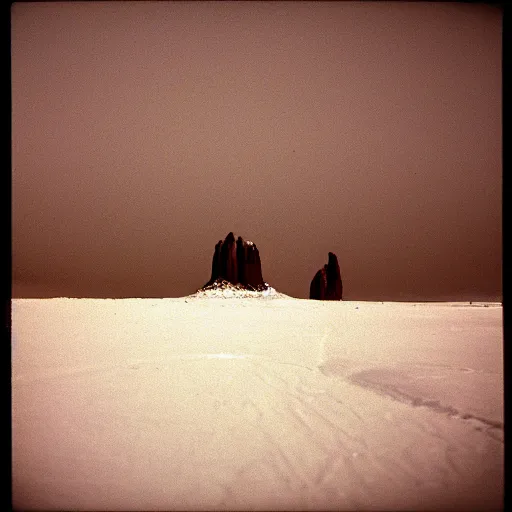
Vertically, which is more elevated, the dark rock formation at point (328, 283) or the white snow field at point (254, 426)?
the white snow field at point (254, 426)

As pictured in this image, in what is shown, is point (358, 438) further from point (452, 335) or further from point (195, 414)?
point (452, 335)

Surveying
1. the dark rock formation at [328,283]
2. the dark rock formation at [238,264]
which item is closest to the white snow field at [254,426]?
the dark rock formation at [328,283]

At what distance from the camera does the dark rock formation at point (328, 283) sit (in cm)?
4719

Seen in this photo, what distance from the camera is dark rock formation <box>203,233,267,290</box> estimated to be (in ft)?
157

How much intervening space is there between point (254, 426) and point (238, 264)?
4465cm

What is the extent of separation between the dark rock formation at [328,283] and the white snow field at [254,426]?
1547 inches

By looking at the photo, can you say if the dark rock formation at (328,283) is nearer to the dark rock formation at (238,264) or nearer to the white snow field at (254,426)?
the dark rock formation at (238,264)

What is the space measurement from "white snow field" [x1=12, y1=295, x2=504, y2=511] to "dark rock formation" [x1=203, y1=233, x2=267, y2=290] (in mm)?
39586

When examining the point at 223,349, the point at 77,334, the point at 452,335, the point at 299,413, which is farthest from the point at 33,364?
the point at 452,335

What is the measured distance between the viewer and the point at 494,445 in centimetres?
373

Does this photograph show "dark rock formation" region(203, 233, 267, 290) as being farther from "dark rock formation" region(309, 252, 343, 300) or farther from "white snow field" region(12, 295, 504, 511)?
"white snow field" region(12, 295, 504, 511)

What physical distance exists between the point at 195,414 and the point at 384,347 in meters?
5.05

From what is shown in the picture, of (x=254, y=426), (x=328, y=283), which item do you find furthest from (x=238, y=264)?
(x=254, y=426)
